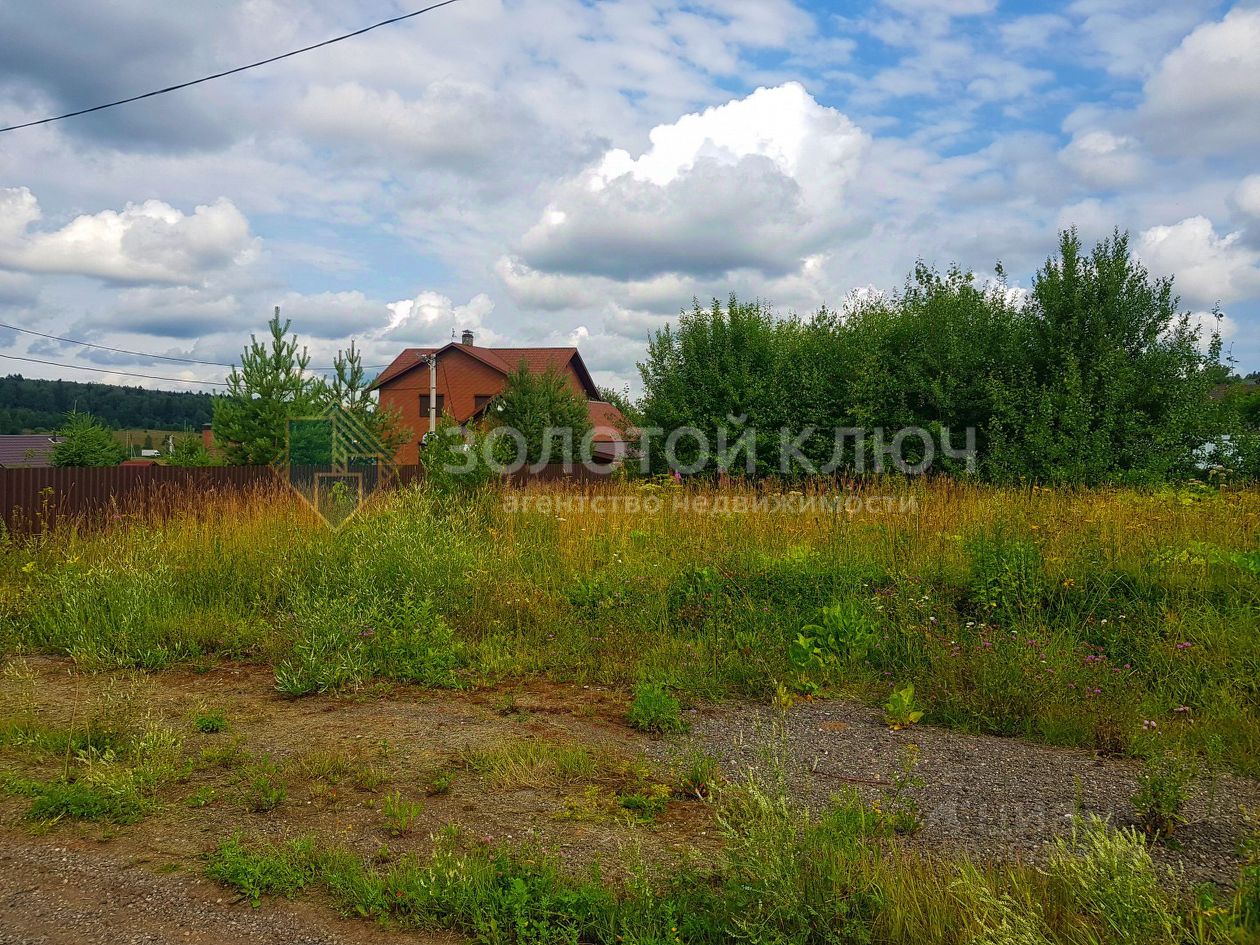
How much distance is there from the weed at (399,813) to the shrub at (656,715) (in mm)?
1512

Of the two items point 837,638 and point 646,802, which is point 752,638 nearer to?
point 837,638

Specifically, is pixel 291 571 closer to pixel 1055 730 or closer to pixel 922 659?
pixel 922 659

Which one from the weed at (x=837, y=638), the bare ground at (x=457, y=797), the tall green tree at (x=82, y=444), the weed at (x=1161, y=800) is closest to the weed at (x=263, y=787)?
the bare ground at (x=457, y=797)

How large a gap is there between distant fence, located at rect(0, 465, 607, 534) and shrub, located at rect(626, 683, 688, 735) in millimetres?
6887

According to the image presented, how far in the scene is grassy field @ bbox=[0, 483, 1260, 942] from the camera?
264 cm

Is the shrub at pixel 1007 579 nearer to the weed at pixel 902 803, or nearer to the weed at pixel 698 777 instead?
the weed at pixel 902 803

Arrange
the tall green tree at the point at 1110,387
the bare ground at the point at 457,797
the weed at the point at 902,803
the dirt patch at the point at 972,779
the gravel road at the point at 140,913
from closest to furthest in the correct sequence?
1. the gravel road at the point at 140,913
2. the bare ground at the point at 457,797
3. the dirt patch at the point at 972,779
4. the weed at the point at 902,803
5. the tall green tree at the point at 1110,387

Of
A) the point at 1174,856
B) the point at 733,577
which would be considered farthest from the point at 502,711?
the point at 1174,856

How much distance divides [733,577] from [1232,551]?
3934mm

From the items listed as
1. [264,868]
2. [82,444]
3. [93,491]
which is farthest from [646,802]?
[82,444]

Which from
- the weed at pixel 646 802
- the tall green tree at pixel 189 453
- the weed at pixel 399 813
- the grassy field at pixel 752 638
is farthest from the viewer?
the tall green tree at pixel 189 453

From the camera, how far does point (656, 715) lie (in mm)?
4871

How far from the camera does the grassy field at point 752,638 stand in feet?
8.67

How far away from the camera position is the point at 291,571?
771 centimetres
